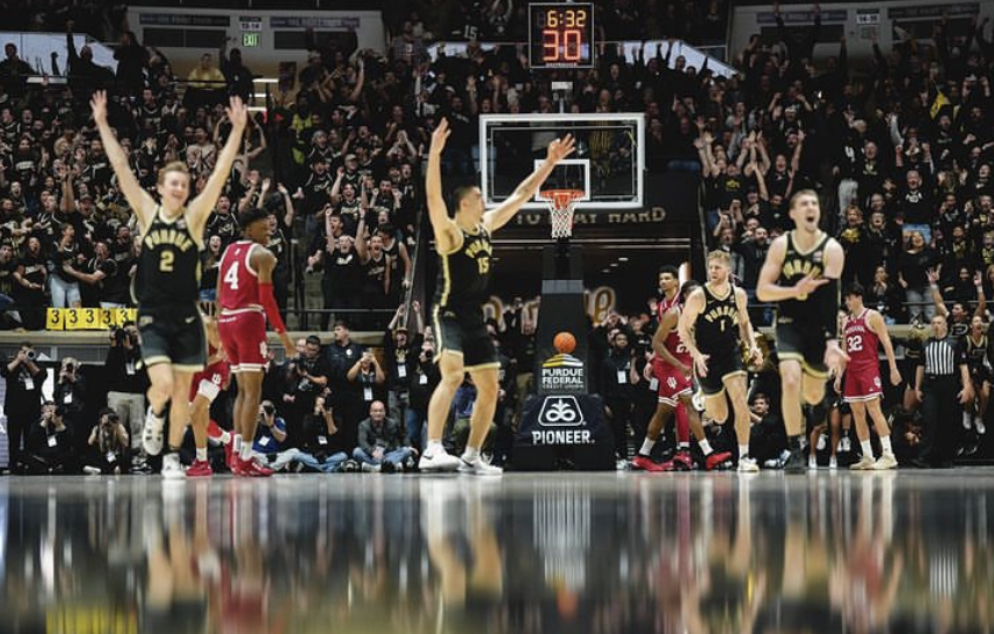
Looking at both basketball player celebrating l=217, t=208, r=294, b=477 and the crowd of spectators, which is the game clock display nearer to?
the crowd of spectators

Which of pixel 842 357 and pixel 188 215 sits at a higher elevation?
pixel 188 215

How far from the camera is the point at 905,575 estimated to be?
359 cm

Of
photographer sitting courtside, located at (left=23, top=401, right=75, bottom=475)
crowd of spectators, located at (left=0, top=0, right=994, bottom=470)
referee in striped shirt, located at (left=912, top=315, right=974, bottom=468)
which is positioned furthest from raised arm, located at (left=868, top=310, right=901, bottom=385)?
photographer sitting courtside, located at (left=23, top=401, right=75, bottom=475)

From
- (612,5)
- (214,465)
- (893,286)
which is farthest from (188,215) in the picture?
(612,5)

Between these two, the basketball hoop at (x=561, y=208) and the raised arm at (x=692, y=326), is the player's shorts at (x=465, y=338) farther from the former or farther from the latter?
the basketball hoop at (x=561, y=208)

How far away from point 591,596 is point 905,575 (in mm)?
916

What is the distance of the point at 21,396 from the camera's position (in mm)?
17547

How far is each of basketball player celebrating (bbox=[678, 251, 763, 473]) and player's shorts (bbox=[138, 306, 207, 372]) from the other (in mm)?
4461

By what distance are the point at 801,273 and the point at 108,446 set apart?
914cm

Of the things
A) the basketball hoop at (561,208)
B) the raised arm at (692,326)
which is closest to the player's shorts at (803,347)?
the raised arm at (692,326)

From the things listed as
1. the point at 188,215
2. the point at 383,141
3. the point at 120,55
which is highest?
the point at 120,55

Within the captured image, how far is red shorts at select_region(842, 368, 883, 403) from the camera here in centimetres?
1516

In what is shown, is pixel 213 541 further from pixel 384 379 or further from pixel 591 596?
pixel 384 379

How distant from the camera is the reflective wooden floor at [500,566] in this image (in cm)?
288
